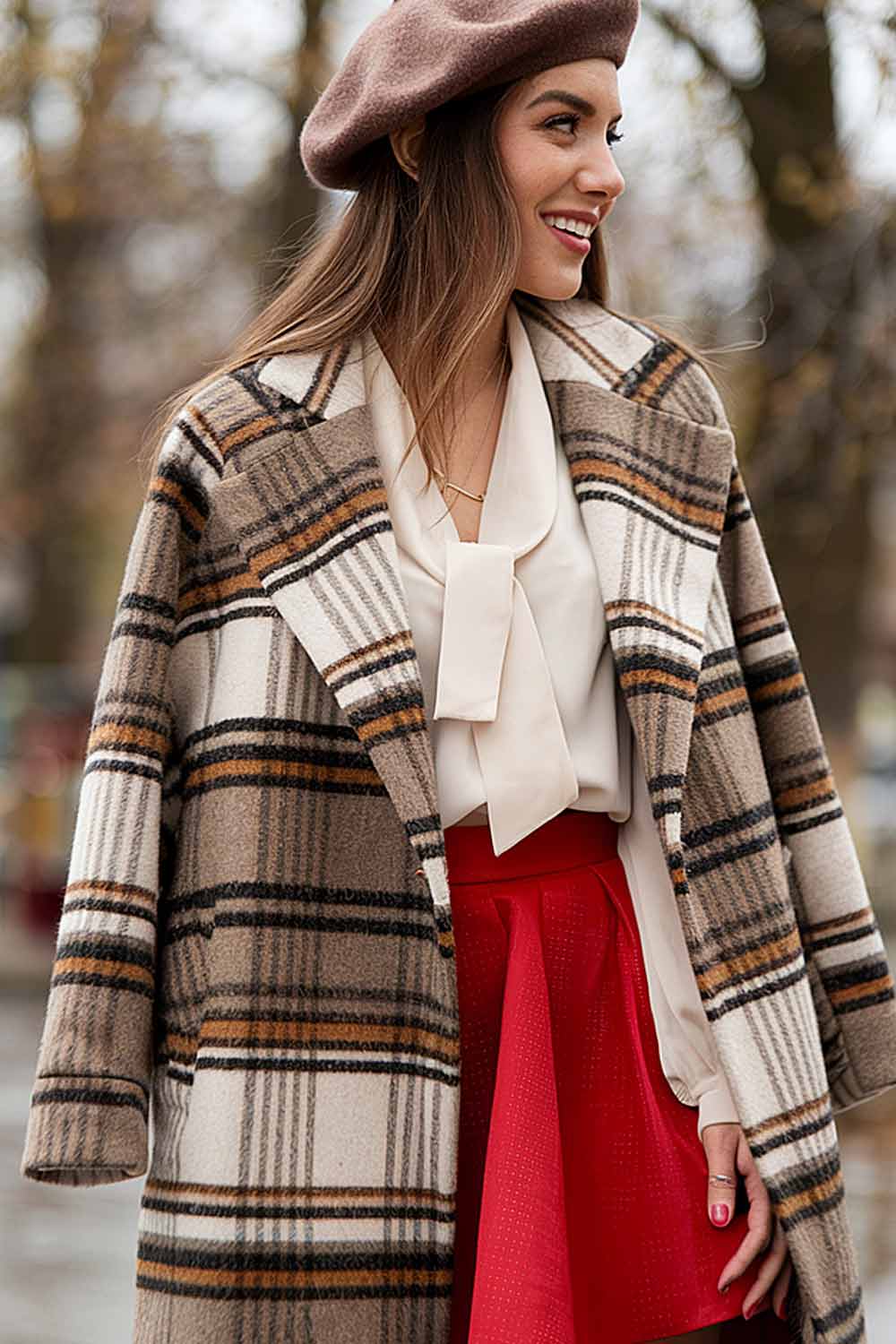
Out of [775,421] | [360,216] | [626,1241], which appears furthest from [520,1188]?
[775,421]

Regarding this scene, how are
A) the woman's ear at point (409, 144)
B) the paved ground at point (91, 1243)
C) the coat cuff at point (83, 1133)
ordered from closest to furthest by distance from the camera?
1. the coat cuff at point (83, 1133)
2. the woman's ear at point (409, 144)
3. the paved ground at point (91, 1243)

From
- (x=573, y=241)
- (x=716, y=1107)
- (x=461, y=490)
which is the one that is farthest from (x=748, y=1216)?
(x=573, y=241)

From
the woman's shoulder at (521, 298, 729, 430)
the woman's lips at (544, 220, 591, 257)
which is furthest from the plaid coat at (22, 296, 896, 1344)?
the woman's lips at (544, 220, 591, 257)

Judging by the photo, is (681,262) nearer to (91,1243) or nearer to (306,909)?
(91,1243)

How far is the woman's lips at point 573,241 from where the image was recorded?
9.61 feet

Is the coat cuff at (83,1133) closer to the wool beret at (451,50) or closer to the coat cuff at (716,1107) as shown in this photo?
the coat cuff at (716,1107)

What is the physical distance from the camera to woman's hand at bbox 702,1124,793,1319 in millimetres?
2717

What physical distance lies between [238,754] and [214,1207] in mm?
591

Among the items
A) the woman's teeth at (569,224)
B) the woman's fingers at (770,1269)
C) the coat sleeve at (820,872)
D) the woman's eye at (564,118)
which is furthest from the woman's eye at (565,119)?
the woman's fingers at (770,1269)

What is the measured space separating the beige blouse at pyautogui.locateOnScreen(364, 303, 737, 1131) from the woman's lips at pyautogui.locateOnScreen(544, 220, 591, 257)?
278 mm

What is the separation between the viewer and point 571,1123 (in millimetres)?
2818

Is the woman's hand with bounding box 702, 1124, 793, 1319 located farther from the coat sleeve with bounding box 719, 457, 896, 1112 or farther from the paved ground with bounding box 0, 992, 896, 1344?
the paved ground with bounding box 0, 992, 896, 1344

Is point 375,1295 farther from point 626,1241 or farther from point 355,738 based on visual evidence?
point 355,738

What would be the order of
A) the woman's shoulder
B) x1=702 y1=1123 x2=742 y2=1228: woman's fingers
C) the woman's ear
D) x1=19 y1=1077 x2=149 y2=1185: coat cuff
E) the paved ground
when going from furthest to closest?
the paved ground → the woman's shoulder → the woman's ear → x1=702 y1=1123 x2=742 y2=1228: woman's fingers → x1=19 y1=1077 x2=149 y2=1185: coat cuff
